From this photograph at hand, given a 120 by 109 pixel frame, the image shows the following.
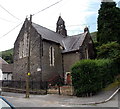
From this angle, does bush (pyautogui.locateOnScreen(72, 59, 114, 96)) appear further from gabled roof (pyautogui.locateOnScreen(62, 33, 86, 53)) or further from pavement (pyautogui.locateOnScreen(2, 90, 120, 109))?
gabled roof (pyautogui.locateOnScreen(62, 33, 86, 53))

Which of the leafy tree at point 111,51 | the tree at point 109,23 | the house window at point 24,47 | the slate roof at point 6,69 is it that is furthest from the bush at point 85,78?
the slate roof at point 6,69

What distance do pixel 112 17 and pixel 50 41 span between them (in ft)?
41.6

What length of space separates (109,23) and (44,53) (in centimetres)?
1345

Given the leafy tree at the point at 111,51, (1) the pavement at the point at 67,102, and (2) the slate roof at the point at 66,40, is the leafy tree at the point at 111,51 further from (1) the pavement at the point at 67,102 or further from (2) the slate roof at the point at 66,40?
(1) the pavement at the point at 67,102

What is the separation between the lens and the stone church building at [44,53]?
71.9ft

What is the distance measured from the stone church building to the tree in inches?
133

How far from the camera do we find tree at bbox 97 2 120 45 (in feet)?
79.5

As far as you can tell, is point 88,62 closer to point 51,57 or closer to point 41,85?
point 41,85

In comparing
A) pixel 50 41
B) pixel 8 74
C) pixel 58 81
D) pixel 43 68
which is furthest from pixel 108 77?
pixel 8 74

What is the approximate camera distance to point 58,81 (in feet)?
74.7

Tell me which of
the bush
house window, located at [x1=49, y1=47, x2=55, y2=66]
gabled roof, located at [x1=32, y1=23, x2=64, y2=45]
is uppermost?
gabled roof, located at [x1=32, y1=23, x2=64, y2=45]

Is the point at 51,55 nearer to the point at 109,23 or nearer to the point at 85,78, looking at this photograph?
the point at 85,78

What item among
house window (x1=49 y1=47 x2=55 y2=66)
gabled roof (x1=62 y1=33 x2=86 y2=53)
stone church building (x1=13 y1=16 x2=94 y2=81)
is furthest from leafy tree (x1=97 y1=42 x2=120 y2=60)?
house window (x1=49 y1=47 x2=55 y2=66)

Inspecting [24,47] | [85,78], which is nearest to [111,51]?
[85,78]
